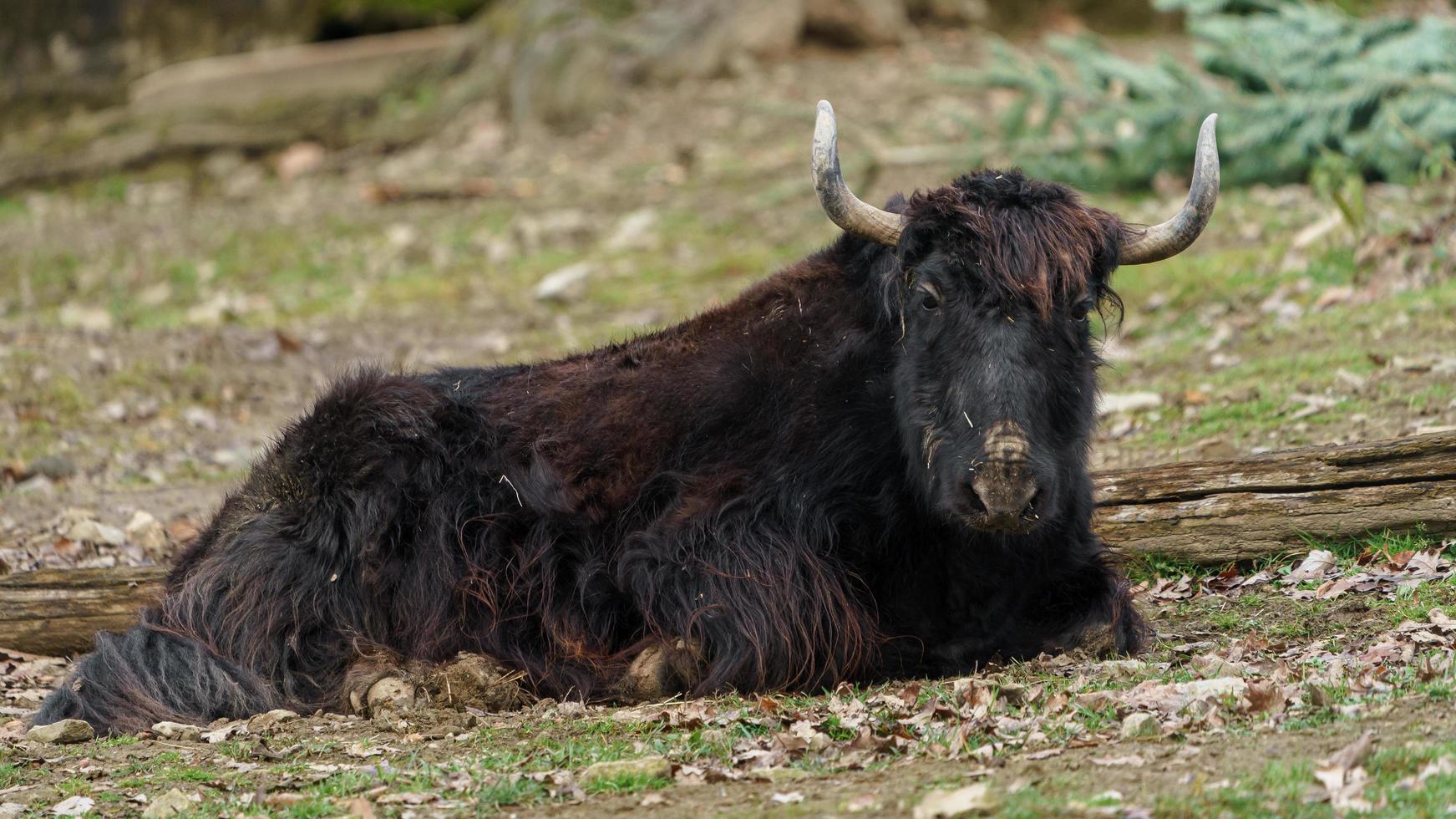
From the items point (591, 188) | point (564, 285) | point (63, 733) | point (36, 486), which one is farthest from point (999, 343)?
point (591, 188)

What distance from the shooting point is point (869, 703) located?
183 inches

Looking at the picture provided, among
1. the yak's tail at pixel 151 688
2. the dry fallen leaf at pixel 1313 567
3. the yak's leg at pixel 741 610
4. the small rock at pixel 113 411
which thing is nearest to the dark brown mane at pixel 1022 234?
the yak's leg at pixel 741 610

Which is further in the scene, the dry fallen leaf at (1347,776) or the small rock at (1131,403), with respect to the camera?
the small rock at (1131,403)

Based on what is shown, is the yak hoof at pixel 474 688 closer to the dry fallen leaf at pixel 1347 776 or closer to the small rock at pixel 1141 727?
the small rock at pixel 1141 727

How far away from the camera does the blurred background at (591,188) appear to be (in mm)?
8875

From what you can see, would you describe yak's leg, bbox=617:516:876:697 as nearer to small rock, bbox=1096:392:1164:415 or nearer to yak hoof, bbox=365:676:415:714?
yak hoof, bbox=365:676:415:714

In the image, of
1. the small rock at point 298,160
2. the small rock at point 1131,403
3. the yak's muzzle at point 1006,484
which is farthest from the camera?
the small rock at point 298,160

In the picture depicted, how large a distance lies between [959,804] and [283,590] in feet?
9.40

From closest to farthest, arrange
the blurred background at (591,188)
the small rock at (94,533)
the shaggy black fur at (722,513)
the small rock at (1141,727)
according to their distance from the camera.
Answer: the small rock at (1141,727) < the shaggy black fur at (722,513) < the small rock at (94,533) < the blurred background at (591,188)

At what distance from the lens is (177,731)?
4945 mm

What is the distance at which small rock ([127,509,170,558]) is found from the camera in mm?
7184

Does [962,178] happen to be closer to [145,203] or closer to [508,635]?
[508,635]

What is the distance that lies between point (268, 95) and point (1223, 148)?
38.7 feet

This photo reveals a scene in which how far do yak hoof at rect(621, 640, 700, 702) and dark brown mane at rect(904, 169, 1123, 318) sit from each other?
58.7 inches
